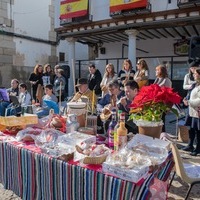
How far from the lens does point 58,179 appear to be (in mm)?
1735

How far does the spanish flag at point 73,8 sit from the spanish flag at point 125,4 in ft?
3.89

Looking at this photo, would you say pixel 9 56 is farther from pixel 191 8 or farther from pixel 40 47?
pixel 191 8

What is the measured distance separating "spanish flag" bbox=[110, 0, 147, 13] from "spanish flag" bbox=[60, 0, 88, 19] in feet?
3.89

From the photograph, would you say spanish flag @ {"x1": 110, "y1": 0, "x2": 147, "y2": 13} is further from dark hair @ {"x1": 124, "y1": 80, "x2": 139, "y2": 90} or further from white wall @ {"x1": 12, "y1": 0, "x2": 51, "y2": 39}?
dark hair @ {"x1": 124, "y1": 80, "x2": 139, "y2": 90}

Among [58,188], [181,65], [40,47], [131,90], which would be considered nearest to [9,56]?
[40,47]

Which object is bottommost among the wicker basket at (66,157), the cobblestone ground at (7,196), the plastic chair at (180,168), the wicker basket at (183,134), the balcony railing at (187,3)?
the cobblestone ground at (7,196)

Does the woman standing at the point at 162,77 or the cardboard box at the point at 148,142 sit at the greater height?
the woman standing at the point at 162,77

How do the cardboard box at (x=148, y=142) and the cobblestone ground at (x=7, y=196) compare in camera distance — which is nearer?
the cardboard box at (x=148, y=142)

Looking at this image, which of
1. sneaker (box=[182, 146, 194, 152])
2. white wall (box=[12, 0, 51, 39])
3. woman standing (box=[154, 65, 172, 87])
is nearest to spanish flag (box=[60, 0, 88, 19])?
white wall (box=[12, 0, 51, 39])

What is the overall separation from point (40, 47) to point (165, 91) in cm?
1177

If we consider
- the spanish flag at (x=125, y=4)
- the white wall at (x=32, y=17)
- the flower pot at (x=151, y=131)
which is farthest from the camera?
the white wall at (x=32, y=17)

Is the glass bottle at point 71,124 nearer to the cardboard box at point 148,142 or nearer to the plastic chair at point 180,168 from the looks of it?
the cardboard box at point 148,142

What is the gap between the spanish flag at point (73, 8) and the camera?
30.5 ft

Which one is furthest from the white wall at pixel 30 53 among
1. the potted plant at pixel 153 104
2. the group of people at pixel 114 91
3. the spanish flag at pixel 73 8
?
the potted plant at pixel 153 104
